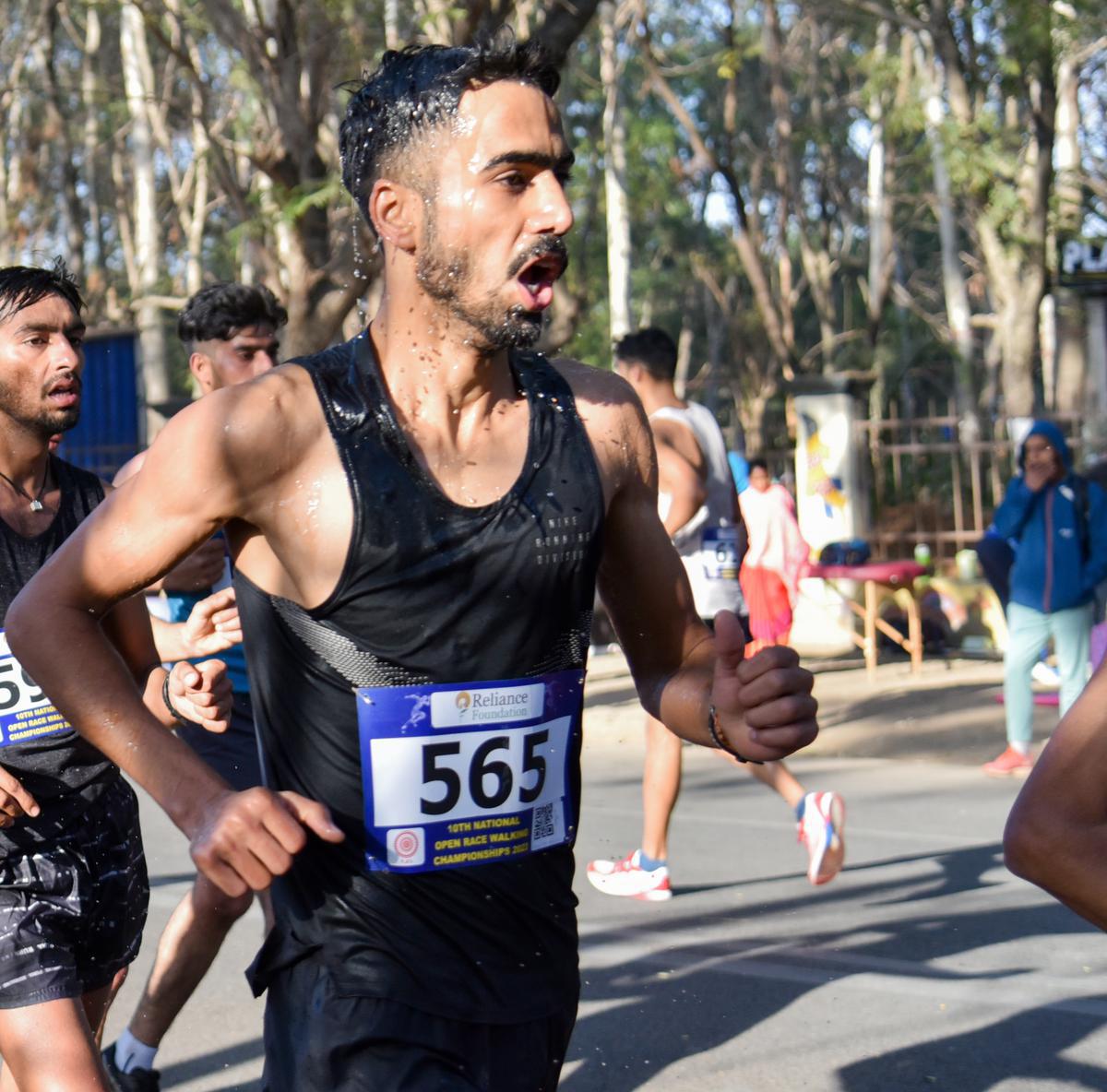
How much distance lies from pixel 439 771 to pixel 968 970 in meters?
3.62

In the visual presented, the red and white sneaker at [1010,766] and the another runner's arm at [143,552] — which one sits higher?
the another runner's arm at [143,552]

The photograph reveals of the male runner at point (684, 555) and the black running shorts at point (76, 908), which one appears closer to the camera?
the black running shorts at point (76, 908)

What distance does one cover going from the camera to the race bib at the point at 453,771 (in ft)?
7.99

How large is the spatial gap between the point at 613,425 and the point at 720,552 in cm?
497

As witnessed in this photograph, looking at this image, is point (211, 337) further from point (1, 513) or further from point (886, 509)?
point (886, 509)

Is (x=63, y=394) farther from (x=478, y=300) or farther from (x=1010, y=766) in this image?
(x=1010, y=766)

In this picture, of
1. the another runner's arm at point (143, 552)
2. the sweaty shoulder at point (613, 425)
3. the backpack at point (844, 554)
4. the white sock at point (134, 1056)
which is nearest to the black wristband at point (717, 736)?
the sweaty shoulder at point (613, 425)

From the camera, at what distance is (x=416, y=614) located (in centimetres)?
243

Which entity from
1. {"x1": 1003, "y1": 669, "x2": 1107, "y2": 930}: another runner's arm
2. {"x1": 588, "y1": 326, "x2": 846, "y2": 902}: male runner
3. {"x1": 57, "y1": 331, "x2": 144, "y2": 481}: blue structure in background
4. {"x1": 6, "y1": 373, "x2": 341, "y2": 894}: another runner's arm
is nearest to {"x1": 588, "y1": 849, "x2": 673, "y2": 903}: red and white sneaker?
{"x1": 588, "y1": 326, "x2": 846, "y2": 902}: male runner

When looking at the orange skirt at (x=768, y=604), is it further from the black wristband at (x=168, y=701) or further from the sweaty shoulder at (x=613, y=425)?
the sweaty shoulder at (x=613, y=425)

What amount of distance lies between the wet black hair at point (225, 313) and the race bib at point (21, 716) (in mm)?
1971

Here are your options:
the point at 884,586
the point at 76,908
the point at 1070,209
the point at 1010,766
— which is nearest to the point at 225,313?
the point at 76,908

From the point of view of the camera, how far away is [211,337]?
17.5ft

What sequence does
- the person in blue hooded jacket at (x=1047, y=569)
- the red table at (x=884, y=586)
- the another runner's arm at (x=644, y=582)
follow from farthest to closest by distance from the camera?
1. the red table at (x=884, y=586)
2. the person in blue hooded jacket at (x=1047, y=569)
3. the another runner's arm at (x=644, y=582)
